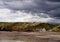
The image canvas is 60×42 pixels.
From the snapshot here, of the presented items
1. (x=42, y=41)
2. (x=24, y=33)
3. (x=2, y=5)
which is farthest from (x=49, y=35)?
(x=2, y=5)

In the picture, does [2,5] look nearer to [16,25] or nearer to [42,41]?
[16,25]

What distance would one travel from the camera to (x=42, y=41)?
35.2 inches

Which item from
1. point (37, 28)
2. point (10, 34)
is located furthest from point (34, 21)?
point (10, 34)

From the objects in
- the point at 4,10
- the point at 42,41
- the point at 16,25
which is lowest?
the point at 42,41

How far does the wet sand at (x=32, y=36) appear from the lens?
89cm

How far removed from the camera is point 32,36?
35.3 inches

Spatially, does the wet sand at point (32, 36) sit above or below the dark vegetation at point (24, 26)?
below

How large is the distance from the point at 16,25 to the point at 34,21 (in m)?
0.13

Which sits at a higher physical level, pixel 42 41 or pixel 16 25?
pixel 16 25

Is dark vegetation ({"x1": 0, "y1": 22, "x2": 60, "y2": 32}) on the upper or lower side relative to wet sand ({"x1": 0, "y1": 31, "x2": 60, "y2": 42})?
upper

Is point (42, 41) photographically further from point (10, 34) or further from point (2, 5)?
point (2, 5)

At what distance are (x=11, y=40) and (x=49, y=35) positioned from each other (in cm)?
27

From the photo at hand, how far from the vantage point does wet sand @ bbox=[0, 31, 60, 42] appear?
0.89 metres

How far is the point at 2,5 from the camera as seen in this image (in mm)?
904
